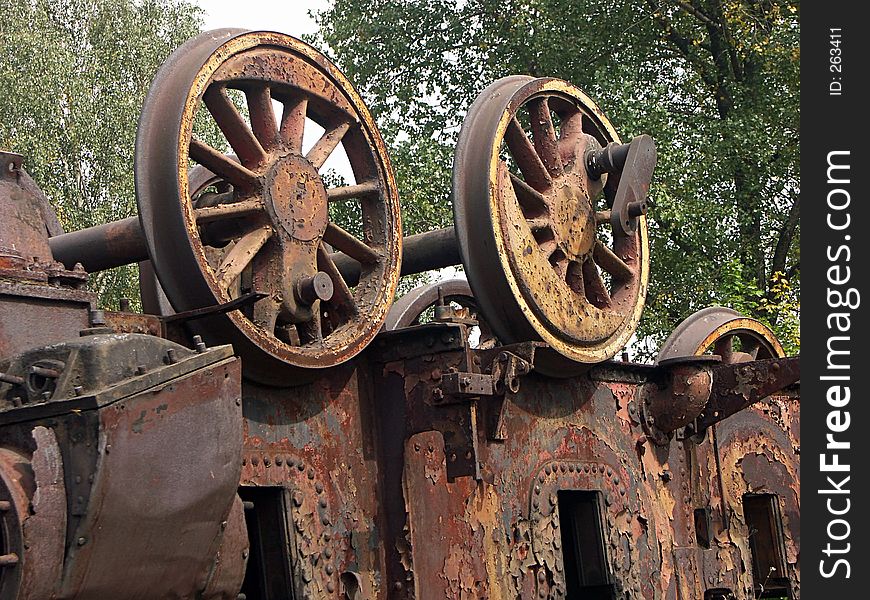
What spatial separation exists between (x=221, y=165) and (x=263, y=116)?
0.46 meters

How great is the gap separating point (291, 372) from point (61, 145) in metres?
20.1

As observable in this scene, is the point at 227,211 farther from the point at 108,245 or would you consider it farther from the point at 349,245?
the point at 108,245

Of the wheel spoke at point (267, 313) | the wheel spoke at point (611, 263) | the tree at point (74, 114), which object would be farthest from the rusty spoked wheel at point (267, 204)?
the tree at point (74, 114)

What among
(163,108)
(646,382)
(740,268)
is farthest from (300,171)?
(740,268)

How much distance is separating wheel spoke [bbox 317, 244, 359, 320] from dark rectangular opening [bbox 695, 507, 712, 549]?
152 inches

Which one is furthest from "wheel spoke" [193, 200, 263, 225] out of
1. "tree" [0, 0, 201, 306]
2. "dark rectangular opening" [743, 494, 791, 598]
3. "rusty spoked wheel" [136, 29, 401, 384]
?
"tree" [0, 0, 201, 306]

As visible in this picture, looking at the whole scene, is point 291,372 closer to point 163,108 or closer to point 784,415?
point 163,108

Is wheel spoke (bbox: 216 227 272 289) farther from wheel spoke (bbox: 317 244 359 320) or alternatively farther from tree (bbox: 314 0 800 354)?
tree (bbox: 314 0 800 354)

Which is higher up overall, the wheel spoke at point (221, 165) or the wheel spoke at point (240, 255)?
the wheel spoke at point (221, 165)

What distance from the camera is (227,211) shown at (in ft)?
21.9

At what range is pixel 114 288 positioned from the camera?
83.0 feet

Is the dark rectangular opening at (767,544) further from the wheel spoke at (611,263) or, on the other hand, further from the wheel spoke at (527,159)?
the wheel spoke at (527,159)

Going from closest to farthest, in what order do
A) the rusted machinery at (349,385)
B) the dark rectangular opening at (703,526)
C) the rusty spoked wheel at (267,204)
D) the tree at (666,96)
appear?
the rusted machinery at (349,385), the rusty spoked wheel at (267,204), the dark rectangular opening at (703,526), the tree at (666,96)

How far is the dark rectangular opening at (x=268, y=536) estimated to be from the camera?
6758mm
